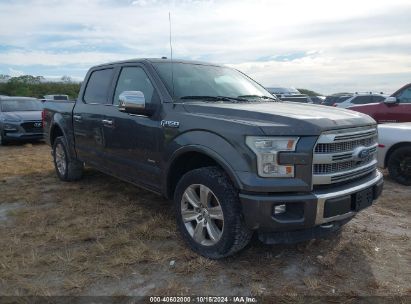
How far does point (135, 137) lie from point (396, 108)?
645 centimetres

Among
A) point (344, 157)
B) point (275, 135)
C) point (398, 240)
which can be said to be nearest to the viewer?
point (275, 135)

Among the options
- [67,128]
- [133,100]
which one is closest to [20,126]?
[67,128]

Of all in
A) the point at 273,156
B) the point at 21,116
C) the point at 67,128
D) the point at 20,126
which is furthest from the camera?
the point at 21,116

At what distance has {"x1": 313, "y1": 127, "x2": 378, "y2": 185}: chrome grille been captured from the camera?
323 cm

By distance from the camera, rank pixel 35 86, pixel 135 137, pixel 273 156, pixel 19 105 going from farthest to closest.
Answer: pixel 35 86
pixel 19 105
pixel 135 137
pixel 273 156

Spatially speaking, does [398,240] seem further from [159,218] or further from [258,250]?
[159,218]

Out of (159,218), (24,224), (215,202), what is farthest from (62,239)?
(215,202)

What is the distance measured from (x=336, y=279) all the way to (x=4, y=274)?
2729 millimetres

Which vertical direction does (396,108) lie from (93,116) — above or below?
below

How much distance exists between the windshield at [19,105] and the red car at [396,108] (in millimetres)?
10023

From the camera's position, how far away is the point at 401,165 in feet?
20.8

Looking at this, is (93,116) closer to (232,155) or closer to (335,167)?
(232,155)

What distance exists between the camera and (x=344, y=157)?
3.39 meters

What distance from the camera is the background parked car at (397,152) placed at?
6207 millimetres
